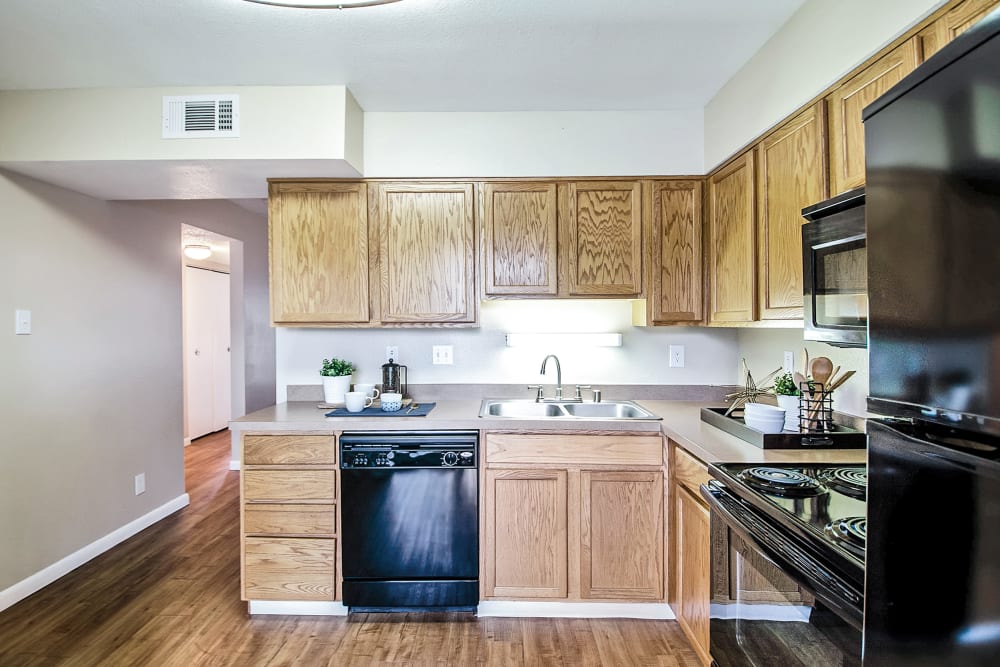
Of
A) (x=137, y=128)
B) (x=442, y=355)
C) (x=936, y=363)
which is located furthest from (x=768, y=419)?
(x=137, y=128)

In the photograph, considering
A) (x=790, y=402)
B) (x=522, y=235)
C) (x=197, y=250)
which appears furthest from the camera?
(x=197, y=250)

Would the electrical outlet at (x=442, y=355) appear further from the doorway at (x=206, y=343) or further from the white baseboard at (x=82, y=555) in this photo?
the doorway at (x=206, y=343)

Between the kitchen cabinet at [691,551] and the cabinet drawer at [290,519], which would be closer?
the kitchen cabinet at [691,551]

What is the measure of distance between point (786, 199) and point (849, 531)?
4.42 ft

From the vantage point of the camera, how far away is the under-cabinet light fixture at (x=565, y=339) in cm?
287

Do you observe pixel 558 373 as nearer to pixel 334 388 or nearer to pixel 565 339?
pixel 565 339

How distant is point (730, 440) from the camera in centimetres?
192

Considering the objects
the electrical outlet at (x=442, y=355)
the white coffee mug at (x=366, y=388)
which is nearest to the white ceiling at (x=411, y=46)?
the electrical outlet at (x=442, y=355)

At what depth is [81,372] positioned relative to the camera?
114 inches

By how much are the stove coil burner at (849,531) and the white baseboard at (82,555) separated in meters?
3.35

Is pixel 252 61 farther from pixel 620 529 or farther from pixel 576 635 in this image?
pixel 576 635

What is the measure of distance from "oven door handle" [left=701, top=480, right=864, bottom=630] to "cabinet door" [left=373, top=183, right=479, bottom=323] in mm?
1578

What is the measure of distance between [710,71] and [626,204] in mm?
674

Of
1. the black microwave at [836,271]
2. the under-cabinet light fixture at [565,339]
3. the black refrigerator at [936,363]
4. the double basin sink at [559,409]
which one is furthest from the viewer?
the under-cabinet light fixture at [565,339]
